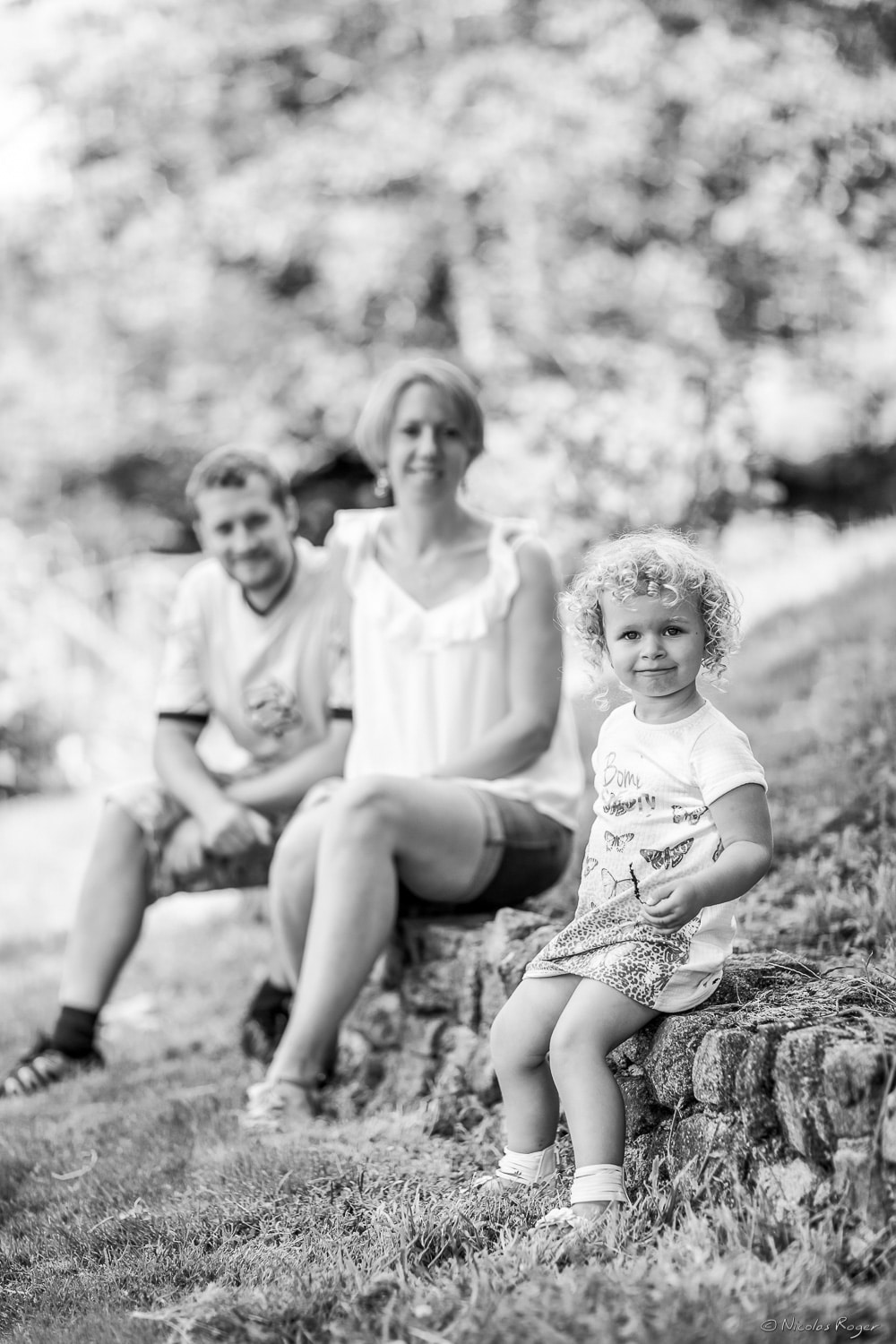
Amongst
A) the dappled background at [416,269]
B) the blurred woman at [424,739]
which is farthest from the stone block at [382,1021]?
the dappled background at [416,269]

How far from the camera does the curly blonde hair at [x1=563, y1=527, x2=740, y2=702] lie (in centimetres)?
206

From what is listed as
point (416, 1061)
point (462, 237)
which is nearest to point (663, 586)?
point (416, 1061)

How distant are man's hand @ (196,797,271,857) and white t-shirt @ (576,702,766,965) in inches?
55.7

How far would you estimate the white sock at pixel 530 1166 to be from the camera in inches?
84.4

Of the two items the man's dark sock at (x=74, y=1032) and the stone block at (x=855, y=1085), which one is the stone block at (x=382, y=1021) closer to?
the man's dark sock at (x=74, y=1032)

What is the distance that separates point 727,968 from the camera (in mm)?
2266

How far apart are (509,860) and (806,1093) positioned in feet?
4.21

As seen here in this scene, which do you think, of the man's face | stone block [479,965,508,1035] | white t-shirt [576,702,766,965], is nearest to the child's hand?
white t-shirt [576,702,766,965]

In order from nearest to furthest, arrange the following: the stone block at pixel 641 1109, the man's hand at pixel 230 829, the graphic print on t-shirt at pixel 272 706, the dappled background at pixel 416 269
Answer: the stone block at pixel 641 1109 → the man's hand at pixel 230 829 → the graphic print on t-shirt at pixel 272 706 → the dappled background at pixel 416 269

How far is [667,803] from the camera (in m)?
2.07

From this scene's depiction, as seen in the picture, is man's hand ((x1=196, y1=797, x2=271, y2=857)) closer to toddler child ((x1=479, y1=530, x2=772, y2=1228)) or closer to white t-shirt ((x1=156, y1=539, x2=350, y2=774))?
white t-shirt ((x1=156, y1=539, x2=350, y2=774))

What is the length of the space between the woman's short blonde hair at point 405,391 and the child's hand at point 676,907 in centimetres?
168

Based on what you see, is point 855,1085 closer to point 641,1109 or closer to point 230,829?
point 641,1109

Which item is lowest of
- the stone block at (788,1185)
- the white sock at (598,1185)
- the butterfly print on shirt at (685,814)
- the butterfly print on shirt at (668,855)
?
the white sock at (598,1185)
